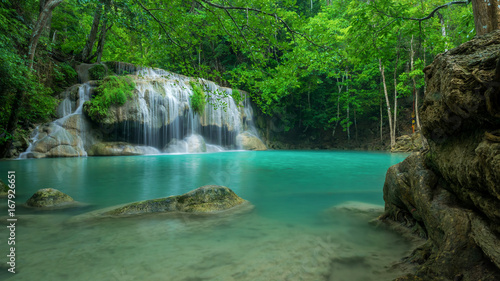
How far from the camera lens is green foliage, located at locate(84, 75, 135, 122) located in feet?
50.8

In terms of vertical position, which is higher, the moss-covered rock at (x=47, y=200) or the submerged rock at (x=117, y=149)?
the submerged rock at (x=117, y=149)

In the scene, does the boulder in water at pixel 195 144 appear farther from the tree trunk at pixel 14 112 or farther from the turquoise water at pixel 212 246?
the turquoise water at pixel 212 246

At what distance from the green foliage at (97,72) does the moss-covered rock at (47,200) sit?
52.2 ft

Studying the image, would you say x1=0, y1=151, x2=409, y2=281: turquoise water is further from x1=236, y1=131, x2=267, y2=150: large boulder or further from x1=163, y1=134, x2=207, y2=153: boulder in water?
x1=236, y1=131, x2=267, y2=150: large boulder

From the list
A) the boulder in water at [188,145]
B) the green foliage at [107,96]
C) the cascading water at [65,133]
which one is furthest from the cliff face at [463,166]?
the boulder in water at [188,145]

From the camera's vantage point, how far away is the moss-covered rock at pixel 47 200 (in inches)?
175

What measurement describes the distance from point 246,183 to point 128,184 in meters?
3.21

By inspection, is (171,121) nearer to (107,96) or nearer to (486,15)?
(107,96)

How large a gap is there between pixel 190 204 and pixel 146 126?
49.0 ft

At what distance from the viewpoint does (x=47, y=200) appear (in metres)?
4.51

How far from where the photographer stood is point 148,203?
419cm

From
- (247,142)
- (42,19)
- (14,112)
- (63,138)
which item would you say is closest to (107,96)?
(63,138)

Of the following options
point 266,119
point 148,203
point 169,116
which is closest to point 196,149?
point 169,116

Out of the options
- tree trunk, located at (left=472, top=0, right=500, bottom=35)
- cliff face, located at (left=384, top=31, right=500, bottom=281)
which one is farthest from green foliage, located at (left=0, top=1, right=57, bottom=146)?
tree trunk, located at (left=472, top=0, right=500, bottom=35)
